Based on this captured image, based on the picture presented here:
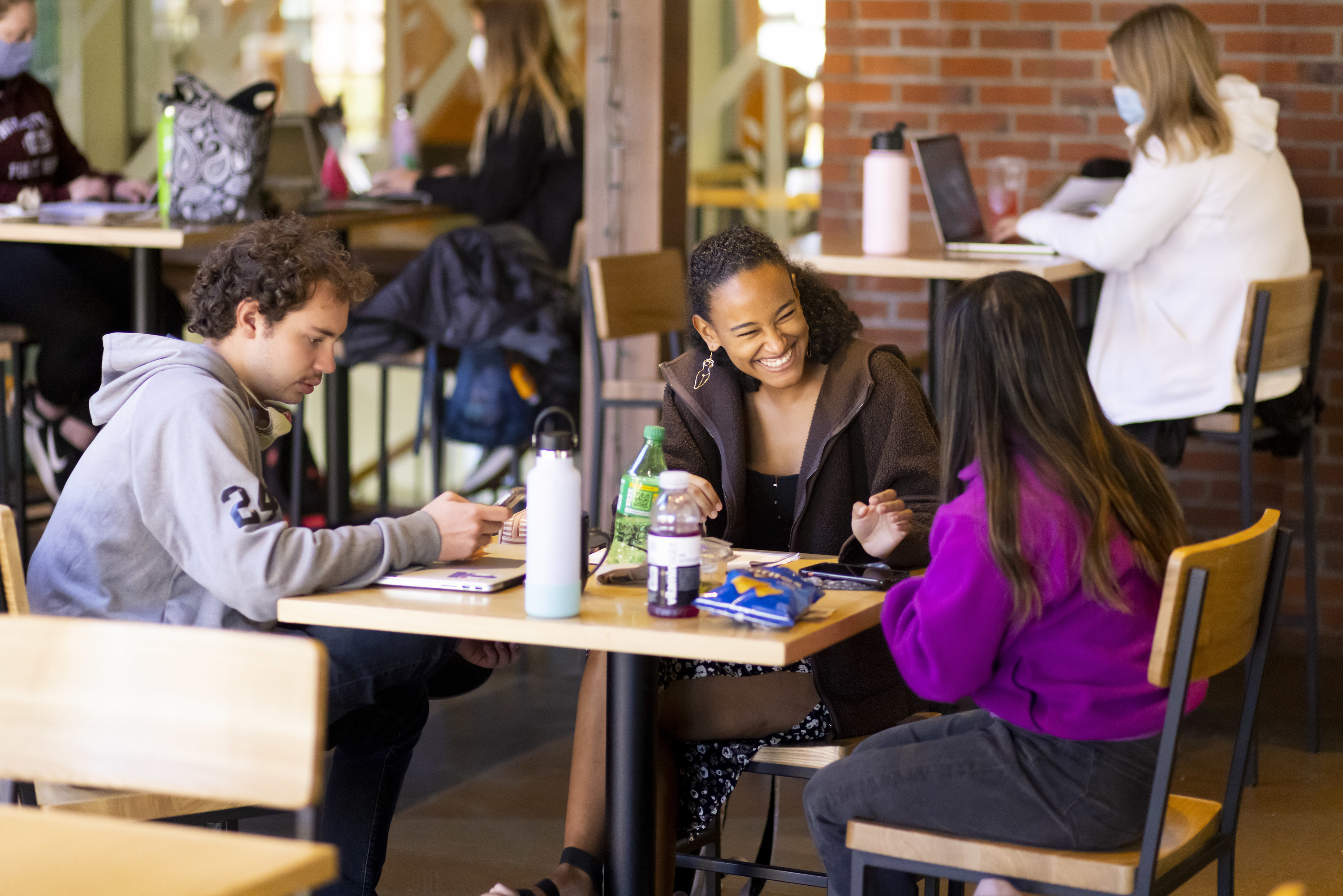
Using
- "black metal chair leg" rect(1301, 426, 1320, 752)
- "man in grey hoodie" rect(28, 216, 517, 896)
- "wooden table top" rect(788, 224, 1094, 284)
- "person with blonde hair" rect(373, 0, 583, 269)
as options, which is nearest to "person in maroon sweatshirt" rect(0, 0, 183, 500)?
"person with blonde hair" rect(373, 0, 583, 269)

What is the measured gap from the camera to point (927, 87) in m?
4.26

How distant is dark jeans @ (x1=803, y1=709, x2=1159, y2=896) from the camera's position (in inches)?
65.6

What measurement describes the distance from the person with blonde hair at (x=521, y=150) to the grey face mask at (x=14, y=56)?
1057mm

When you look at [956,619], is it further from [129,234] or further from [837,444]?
[129,234]

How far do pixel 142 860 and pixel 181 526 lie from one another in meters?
0.74

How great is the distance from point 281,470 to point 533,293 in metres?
0.90

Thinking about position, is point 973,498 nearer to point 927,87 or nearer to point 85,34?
point 927,87

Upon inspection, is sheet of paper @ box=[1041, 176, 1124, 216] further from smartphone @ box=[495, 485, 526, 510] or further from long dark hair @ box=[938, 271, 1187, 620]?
long dark hair @ box=[938, 271, 1187, 620]

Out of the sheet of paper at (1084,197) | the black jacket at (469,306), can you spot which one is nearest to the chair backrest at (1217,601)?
the sheet of paper at (1084,197)

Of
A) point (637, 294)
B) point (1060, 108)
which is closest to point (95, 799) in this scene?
point (637, 294)

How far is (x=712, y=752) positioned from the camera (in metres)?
2.09

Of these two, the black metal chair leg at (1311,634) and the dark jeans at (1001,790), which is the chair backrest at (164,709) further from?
the black metal chair leg at (1311,634)

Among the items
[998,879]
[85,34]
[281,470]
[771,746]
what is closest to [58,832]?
[998,879]

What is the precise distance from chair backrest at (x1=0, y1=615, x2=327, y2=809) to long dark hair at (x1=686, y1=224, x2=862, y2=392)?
1.08m
